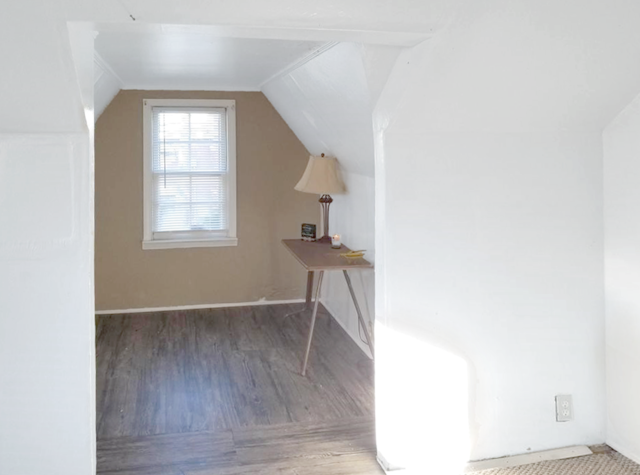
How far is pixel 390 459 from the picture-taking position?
281 cm

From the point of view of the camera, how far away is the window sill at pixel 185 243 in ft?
18.7

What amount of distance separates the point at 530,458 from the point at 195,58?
10.1ft

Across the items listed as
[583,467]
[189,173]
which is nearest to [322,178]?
[189,173]

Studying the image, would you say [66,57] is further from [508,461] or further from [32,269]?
A: [508,461]

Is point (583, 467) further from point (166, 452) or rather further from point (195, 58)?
point (195, 58)

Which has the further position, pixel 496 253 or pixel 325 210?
pixel 325 210

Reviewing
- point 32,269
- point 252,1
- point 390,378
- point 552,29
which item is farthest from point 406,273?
point 32,269

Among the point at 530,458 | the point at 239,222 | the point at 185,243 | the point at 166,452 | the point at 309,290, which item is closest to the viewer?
the point at 530,458

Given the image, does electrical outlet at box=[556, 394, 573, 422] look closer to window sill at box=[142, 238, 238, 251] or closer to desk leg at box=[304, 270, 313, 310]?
desk leg at box=[304, 270, 313, 310]

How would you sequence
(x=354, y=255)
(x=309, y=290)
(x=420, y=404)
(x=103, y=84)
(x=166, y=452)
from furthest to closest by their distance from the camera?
(x=309, y=290) < (x=103, y=84) < (x=354, y=255) < (x=166, y=452) < (x=420, y=404)

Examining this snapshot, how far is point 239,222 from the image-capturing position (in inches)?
231

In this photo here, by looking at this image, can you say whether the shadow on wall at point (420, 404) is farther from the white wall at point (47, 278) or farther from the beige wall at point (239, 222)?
the beige wall at point (239, 222)

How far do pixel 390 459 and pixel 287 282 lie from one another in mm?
3345

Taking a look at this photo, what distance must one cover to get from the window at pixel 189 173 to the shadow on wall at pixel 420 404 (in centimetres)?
333
